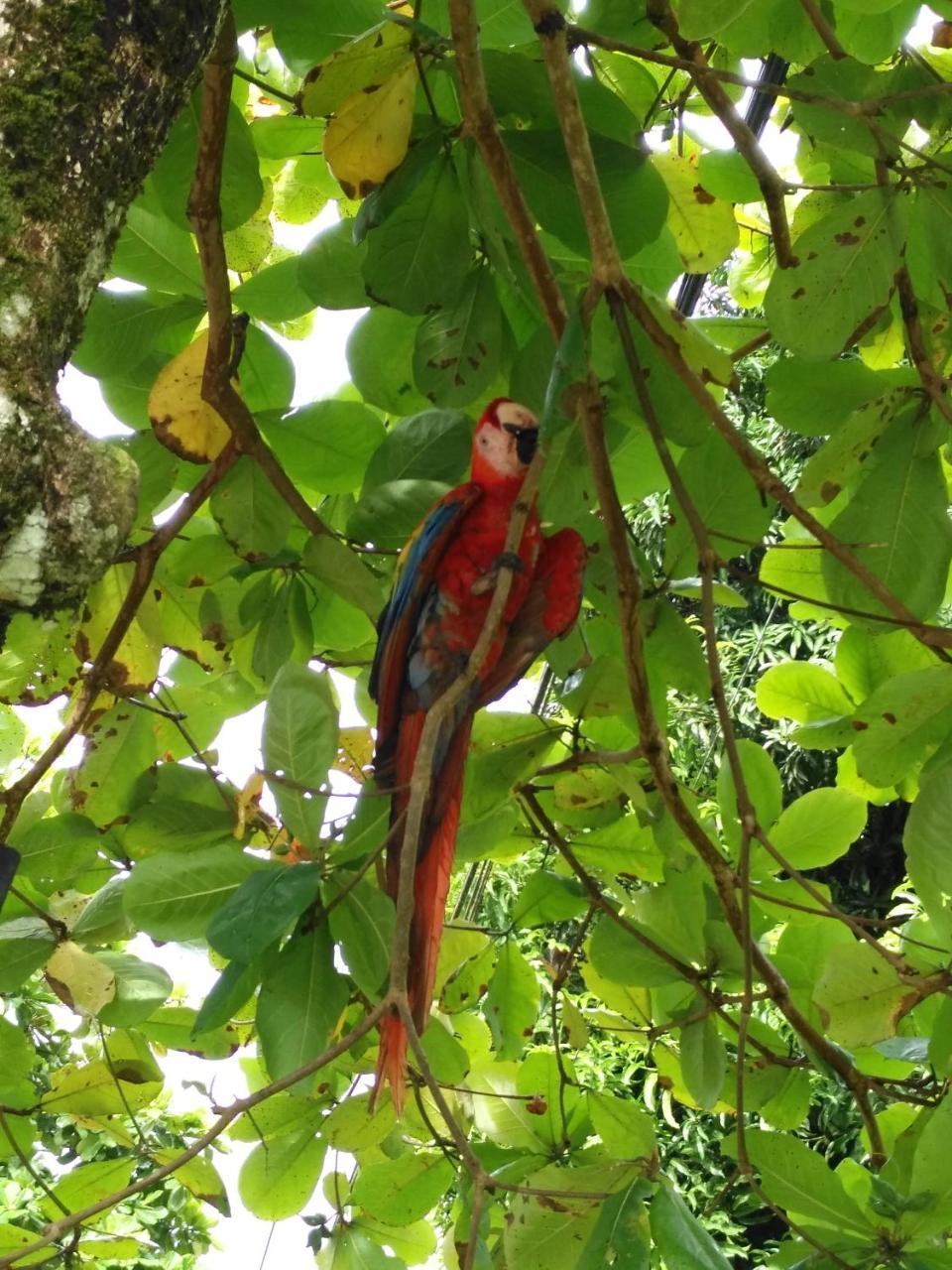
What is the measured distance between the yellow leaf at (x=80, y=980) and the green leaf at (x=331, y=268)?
66 cm

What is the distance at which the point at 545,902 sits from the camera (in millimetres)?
1265

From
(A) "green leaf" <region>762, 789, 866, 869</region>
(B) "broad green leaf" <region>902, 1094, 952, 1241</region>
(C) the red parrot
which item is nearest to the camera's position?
(B) "broad green leaf" <region>902, 1094, 952, 1241</region>

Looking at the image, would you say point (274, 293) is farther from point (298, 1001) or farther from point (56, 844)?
point (298, 1001)

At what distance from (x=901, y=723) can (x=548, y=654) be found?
367 millimetres

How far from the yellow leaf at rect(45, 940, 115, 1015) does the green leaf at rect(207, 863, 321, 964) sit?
14.1 inches

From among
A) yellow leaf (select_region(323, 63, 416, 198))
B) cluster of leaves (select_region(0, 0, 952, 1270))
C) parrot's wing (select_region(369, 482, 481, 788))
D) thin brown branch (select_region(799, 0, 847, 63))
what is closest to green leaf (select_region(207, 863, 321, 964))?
cluster of leaves (select_region(0, 0, 952, 1270))

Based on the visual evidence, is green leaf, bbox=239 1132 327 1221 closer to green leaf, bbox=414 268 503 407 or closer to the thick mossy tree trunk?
green leaf, bbox=414 268 503 407

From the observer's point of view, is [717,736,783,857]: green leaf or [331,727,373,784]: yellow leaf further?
[331,727,373,784]: yellow leaf

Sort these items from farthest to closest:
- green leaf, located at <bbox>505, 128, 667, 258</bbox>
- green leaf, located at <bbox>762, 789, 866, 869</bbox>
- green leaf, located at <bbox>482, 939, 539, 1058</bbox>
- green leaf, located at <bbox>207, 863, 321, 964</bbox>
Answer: green leaf, located at <bbox>482, 939, 539, 1058</bbox> < green leaf, located at <bbox>762, 789, 866, 869</bbox> < green leaf, located at <bbox>505, 128, 667, 258</bbox> < green leaf, located at <bbox>207, 863, 321, 964</bbox>

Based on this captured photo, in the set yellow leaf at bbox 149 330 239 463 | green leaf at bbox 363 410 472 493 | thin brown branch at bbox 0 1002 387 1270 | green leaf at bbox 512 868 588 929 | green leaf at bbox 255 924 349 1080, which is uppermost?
yellow leaf at bbox 149 330 239 463

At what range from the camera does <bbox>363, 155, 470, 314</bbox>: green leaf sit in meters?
1.00

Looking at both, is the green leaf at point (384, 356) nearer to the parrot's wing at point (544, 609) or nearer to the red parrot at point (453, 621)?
the red parrot at point (453, 621)

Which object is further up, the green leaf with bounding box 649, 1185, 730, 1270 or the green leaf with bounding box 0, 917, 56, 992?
the green leaf with bounding box 0, 917, 56, 992

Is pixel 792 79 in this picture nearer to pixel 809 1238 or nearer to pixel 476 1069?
pixel 809 1238
